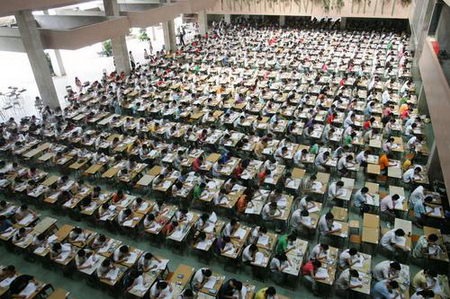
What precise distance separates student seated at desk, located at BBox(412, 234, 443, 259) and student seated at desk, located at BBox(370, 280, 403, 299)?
6.24 ft

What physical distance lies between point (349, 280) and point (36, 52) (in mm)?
19912

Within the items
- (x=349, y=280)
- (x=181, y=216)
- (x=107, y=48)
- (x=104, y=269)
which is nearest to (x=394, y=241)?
(x=349, y=280)

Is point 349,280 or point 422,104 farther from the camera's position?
point 422,104

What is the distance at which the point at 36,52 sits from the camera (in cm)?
1967

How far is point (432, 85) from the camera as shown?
45.2 feet

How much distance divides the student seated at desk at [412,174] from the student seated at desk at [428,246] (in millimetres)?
3141

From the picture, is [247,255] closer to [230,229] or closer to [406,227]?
[230,229]

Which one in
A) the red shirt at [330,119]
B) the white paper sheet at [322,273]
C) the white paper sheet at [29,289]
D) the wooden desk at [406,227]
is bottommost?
the white paper sheet at [29,289]

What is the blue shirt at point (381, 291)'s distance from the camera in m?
8.68

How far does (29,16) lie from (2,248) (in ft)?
43.1

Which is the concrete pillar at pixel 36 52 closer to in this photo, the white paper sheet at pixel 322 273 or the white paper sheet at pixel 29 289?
the white paper sheet at pixel 29 289

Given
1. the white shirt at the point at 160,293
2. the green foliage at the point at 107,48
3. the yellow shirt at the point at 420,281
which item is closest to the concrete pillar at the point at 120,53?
the green foliage at the point at 107,48

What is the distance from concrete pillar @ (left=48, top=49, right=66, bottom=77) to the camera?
2916cm

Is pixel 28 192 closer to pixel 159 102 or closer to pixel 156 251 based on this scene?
pixel 156 251
